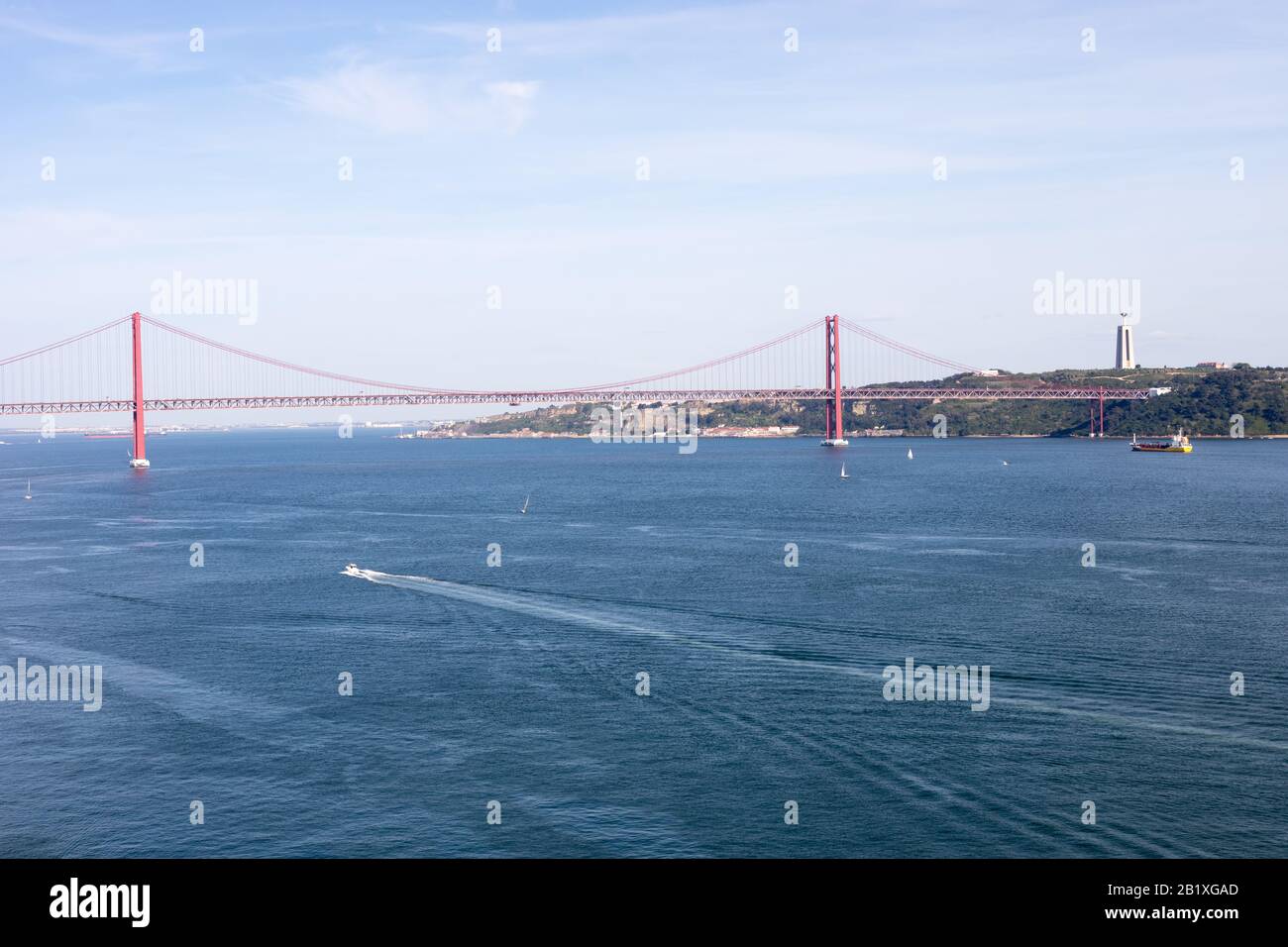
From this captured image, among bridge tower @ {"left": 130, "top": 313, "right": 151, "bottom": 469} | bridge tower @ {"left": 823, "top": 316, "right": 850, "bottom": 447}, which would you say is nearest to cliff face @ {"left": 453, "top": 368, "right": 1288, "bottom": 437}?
bridge tower @ {"left": 823, "top": 316, "right": 850, "bottom": 447}

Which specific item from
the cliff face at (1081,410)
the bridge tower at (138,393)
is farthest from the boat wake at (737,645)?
the cliff face at (1081,410)

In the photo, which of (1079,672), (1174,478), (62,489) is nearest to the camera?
(1079,672)

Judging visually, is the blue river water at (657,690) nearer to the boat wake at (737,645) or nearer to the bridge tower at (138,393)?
the boat wake at (737,645)

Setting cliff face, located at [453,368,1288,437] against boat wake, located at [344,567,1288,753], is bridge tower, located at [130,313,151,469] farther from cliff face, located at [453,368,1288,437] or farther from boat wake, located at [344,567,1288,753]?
cliff face, located at [453,368,1288,437]

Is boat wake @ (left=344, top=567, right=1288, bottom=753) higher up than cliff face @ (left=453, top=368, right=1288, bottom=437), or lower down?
lower down
